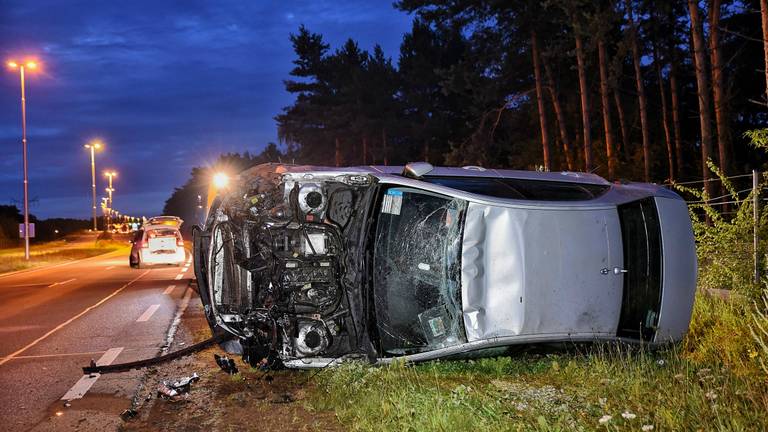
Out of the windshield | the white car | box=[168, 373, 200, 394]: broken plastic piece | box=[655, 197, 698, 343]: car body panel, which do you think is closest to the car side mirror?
the windshield

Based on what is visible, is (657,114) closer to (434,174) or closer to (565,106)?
(565,106)

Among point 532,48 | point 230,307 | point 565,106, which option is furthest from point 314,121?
point 230,307

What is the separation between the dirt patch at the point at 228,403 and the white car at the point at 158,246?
51.1 feet

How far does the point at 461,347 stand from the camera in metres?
5.00

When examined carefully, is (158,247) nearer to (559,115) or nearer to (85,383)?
(85,383)

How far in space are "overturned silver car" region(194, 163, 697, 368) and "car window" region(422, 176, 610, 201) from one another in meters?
0.02

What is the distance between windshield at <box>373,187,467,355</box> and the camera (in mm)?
5398

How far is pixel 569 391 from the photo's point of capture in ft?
16.1

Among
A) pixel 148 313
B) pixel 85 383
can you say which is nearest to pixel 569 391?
pixel 85 383

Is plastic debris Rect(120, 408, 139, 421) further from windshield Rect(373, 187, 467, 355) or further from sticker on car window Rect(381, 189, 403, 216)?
sticker on car window Rect(381, 189, 403, 216)

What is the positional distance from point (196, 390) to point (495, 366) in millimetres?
2770

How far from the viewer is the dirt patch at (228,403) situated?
15.8 ft

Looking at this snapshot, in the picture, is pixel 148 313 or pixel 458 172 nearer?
pixel 458 172

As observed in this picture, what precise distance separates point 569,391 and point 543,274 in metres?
0.92
